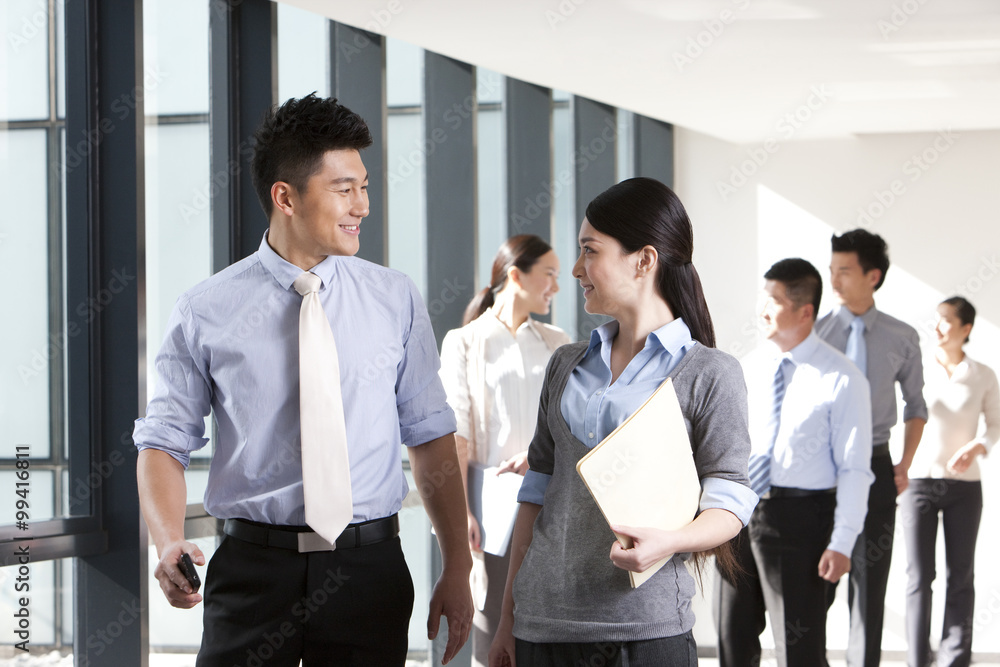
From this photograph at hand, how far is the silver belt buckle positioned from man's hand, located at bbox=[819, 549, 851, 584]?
6.83 feet

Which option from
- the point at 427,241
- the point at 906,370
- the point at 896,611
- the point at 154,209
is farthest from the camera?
the point at 896,611

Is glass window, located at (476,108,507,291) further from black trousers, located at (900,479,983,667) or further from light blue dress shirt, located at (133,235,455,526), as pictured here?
light blue dress shirt, located at (133,235,455,526)

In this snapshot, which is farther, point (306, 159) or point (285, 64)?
point (285, 64)

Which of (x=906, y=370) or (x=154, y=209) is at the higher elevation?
(x=154, y=209)

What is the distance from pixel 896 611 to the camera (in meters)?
5.89

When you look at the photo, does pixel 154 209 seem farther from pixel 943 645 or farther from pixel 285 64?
pixel 943 645

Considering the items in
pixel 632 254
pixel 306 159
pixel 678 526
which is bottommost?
pixel 678 526

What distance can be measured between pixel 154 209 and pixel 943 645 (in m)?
4.28

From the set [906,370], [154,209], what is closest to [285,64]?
[154,209]

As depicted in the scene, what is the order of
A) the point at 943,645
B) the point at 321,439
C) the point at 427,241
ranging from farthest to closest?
1. the point at 943,645
2. the point at 427,241
3. the point at 321,439

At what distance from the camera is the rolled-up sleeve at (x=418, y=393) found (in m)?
1.98
